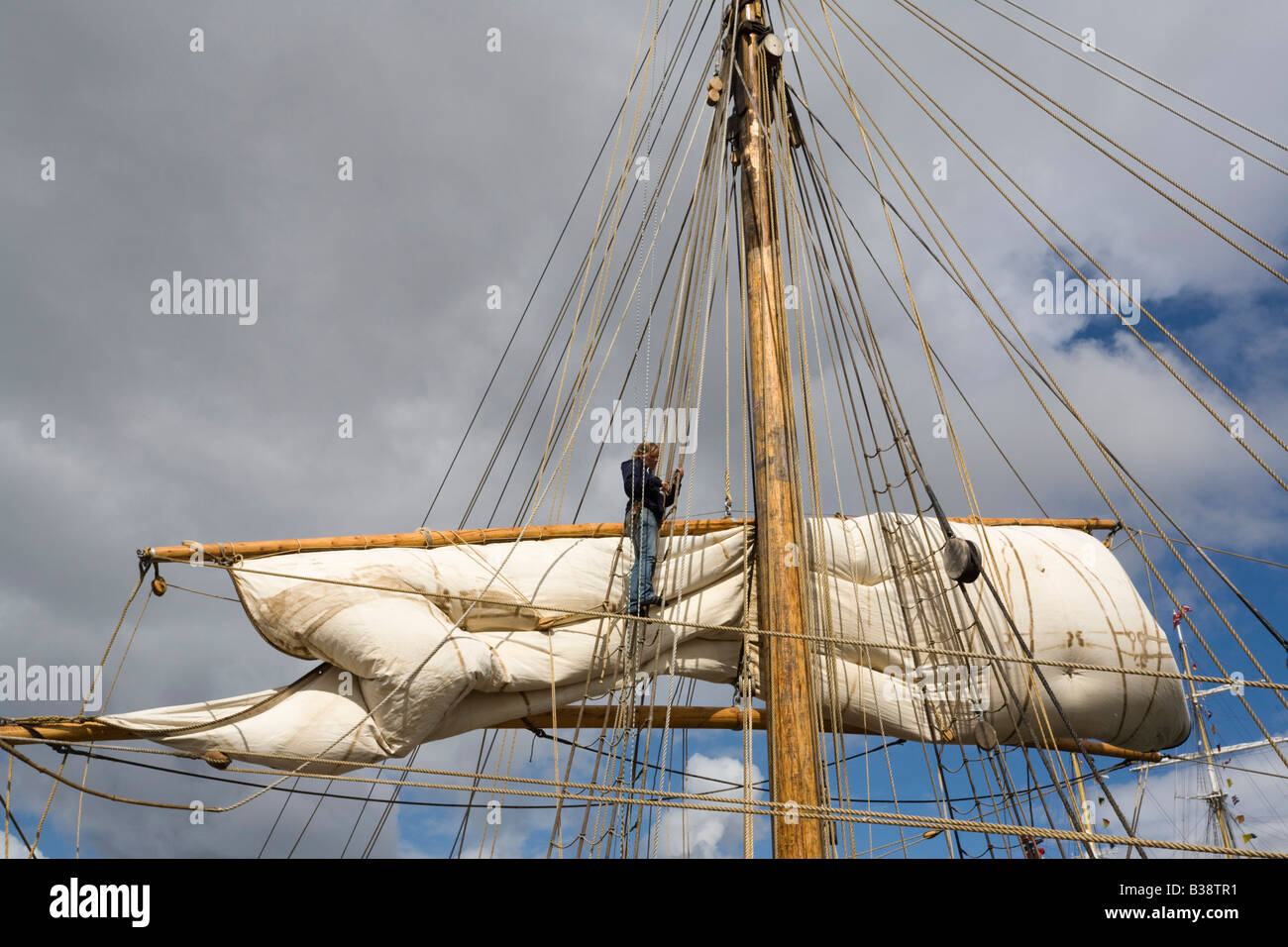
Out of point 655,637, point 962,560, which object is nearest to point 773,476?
point 655,637

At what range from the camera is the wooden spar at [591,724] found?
6.53 m

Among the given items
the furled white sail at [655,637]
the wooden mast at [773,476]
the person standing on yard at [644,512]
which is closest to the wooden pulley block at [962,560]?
the furled white sail at [655,637]

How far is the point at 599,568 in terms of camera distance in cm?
830

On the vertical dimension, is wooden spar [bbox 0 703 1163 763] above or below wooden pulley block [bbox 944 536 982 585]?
below

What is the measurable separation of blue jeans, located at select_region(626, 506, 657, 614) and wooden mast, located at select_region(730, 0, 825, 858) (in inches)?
Result: 38.2

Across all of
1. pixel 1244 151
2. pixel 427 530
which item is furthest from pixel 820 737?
pixel 1244 151

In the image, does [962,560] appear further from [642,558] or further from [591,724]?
[591,724]

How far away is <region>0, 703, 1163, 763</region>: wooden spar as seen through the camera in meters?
6.53

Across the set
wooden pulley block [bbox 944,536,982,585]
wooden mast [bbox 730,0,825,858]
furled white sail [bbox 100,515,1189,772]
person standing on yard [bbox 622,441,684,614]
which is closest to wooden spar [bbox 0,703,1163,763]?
furled white sail [bbox 100,515,1189,772]

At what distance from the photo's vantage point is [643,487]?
25.3ft

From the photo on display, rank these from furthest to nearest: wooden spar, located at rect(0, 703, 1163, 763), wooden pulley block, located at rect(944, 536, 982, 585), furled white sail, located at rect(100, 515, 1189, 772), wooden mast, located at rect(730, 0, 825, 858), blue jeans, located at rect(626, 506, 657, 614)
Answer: wooden pulley block, located at rect(944, 536, 982, 585) < blue jeans, located at rect(626, 506, 657, 614) < furled white sail, located at rect(100, 515, 1189, 772) < wooden spar, located at rect(0, 703, 1163, 763) < wooden mast, located at rect(730, 0, 825, 858)

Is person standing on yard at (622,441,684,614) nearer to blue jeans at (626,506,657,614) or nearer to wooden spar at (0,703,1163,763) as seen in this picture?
blue jeans at (626,506,657,614)

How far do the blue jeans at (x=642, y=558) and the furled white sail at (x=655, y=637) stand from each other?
22cm
